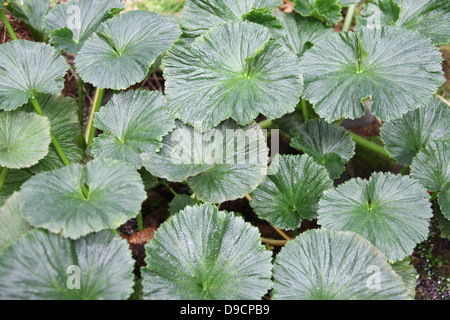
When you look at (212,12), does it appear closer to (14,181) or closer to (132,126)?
(132,126)

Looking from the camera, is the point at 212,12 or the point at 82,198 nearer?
the point at 82,198

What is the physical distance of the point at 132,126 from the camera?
1499 millimetres

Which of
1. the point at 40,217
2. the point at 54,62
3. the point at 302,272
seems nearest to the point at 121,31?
the point at 54,62

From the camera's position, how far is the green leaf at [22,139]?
1.40 meters

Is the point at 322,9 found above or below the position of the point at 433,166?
above

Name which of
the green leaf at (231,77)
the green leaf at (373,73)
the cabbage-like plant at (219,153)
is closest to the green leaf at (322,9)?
the cabbage-like plant at (219,153)

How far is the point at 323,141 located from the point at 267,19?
0.57 meters

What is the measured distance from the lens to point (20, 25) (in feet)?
6.95

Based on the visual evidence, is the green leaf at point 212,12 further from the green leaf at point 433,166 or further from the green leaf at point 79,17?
the green leaf at point 433,166

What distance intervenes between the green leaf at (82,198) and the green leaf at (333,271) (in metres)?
0.50

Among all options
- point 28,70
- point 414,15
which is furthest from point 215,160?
point 414,15
